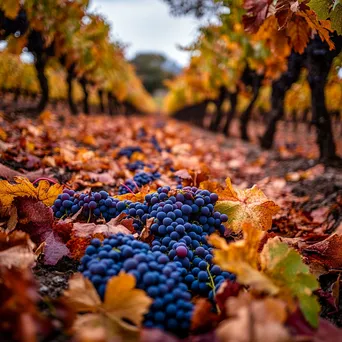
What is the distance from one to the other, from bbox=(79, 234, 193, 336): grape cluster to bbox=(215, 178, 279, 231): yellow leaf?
22.5 inches

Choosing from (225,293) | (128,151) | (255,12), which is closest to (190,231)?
(225,293)

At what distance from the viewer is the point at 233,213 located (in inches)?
66.1

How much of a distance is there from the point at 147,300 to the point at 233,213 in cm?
86

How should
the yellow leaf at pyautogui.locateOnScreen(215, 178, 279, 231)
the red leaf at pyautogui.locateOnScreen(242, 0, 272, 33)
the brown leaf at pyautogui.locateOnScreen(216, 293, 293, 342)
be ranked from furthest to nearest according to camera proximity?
the red leaf at pyautogui.locateOnScreen(242, 0, 272, 33)
the yellow leaf at pyautogui.locateOnScreen(215, 178, 279, 231)
the brown leaf at pyautogui.locateOnScreen(216, 293, 293, 342)

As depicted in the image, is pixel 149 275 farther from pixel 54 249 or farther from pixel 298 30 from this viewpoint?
pixel 298 30

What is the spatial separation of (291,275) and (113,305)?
0.57 meters

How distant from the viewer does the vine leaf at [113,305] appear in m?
0.91

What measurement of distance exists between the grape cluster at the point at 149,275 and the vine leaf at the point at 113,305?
3.5 inches

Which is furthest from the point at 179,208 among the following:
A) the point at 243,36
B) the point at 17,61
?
the point at 17,61

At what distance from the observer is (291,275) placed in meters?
1.06

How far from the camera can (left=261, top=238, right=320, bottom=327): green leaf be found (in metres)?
0.98

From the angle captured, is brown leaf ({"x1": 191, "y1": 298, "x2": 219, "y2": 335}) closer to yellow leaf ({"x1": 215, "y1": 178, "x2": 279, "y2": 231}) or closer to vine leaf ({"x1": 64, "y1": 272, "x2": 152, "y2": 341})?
vine leaf ({"x1": 64, "y1": 272, "x2": 152, "y2": 341})

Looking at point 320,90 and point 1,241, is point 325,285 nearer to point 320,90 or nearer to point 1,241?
point 1,241

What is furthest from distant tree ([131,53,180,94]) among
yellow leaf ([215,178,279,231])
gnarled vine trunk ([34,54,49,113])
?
yellow leaf ([215,178,279,231])
